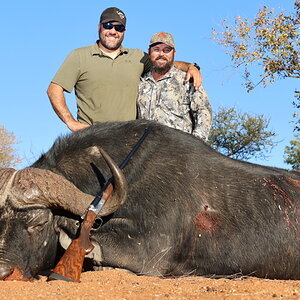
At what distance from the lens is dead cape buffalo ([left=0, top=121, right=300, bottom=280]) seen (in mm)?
5164

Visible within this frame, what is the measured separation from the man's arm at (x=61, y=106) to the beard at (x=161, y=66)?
4.07ft

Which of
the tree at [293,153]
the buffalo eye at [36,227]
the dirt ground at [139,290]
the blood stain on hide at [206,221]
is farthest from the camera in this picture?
the tree at [293,153]

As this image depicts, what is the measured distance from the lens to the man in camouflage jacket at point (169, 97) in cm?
755

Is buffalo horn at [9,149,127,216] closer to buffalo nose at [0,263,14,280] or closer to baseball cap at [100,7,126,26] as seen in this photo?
buffalo nose at [0,263,14,280]

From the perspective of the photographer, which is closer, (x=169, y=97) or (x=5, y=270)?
(x=5, y=270)

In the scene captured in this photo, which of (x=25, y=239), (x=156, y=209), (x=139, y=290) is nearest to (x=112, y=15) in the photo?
(x=156, y=209)

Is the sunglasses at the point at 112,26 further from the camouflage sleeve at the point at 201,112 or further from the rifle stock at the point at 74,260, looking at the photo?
the rifle stock at the point at 74,260

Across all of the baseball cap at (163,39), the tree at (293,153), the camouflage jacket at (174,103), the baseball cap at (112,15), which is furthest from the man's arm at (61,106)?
the tree at (293,153)

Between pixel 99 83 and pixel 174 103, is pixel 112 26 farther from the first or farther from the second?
pixel 174 103

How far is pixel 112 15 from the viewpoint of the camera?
768 centimetres

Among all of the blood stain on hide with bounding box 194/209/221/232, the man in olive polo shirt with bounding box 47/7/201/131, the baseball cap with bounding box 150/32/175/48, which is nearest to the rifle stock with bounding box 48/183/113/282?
the blood stain on hide with bounding box 194/209/221/232

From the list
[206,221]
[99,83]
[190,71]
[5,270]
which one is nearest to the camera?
[5,270]

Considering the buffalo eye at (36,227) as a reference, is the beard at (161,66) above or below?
above

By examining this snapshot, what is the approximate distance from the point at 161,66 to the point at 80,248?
3.44m
